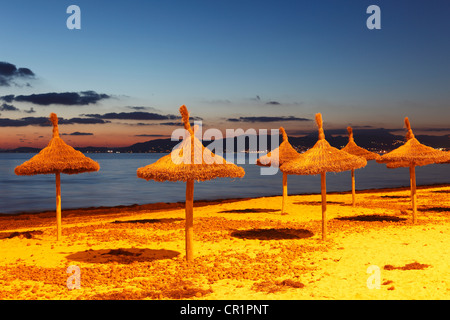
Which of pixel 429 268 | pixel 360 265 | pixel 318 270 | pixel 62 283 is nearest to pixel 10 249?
pixel 62 283

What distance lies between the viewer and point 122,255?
8.85m

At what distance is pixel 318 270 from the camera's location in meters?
7.41

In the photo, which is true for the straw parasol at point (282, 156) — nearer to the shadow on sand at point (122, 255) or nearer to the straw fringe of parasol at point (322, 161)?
the straw fringe of parasol at point (322, 161)

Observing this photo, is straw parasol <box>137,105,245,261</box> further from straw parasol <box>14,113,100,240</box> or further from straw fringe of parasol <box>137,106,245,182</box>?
straw parasol <box>14,113,100,240</box>

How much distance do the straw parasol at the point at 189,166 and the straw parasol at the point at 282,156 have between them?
7672 millimetres

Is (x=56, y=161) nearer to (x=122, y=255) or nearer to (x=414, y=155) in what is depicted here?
(x=122, y=255)

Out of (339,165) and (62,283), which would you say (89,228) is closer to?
(62,283)

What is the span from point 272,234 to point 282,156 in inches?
190

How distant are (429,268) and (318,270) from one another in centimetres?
199

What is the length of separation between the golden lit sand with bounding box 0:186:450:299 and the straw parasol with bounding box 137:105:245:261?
4.81ft

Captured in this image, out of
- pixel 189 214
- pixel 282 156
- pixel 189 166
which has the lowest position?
pixel 189 214

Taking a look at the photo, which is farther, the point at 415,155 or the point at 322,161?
the point at 415,155

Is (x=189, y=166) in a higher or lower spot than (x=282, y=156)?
lower

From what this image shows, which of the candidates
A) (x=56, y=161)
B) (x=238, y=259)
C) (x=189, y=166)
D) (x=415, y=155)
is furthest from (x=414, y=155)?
(x=56, y=161)
